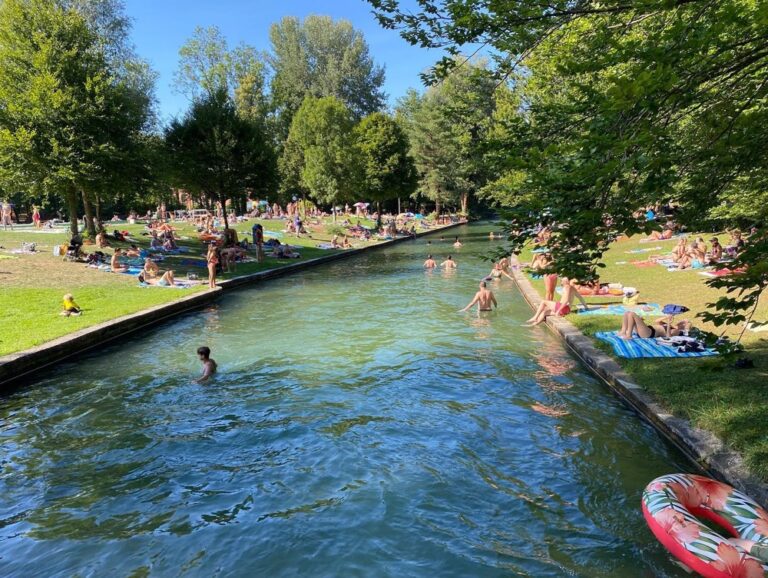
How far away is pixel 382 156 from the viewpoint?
6059 cm

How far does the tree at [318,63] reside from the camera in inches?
2596

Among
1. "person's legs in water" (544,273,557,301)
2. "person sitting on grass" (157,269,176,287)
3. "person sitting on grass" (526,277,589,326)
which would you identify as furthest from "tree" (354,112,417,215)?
"person sitting on grass" (526,277,589,326)

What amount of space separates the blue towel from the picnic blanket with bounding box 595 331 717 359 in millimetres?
2479

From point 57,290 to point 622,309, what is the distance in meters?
17.1

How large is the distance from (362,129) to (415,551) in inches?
2312

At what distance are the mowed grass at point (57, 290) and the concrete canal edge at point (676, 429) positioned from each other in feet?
38.4

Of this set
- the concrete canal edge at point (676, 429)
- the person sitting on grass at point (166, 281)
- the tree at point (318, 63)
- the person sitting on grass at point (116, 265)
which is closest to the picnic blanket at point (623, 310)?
the concrete canal edge at point (676, 429)

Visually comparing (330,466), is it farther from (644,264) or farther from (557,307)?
(644,264)

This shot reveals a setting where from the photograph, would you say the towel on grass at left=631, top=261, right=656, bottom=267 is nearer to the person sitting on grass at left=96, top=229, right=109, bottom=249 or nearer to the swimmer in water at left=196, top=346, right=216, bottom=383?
the swimmer in water at left=196, top=346, right=216, bottom=383

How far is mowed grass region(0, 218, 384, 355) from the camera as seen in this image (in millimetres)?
13641

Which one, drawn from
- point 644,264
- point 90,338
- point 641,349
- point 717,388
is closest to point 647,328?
point 641,349

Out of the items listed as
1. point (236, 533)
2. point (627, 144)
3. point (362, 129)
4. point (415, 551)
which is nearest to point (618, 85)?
point (627, 144)

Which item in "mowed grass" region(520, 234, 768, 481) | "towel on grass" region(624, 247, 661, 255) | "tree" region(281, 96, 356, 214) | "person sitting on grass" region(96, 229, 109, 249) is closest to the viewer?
"mowed grass" region(520, 234, 768, 481)

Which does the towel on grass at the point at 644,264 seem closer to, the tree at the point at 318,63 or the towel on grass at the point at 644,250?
the towel on grass at the point at 644,250
